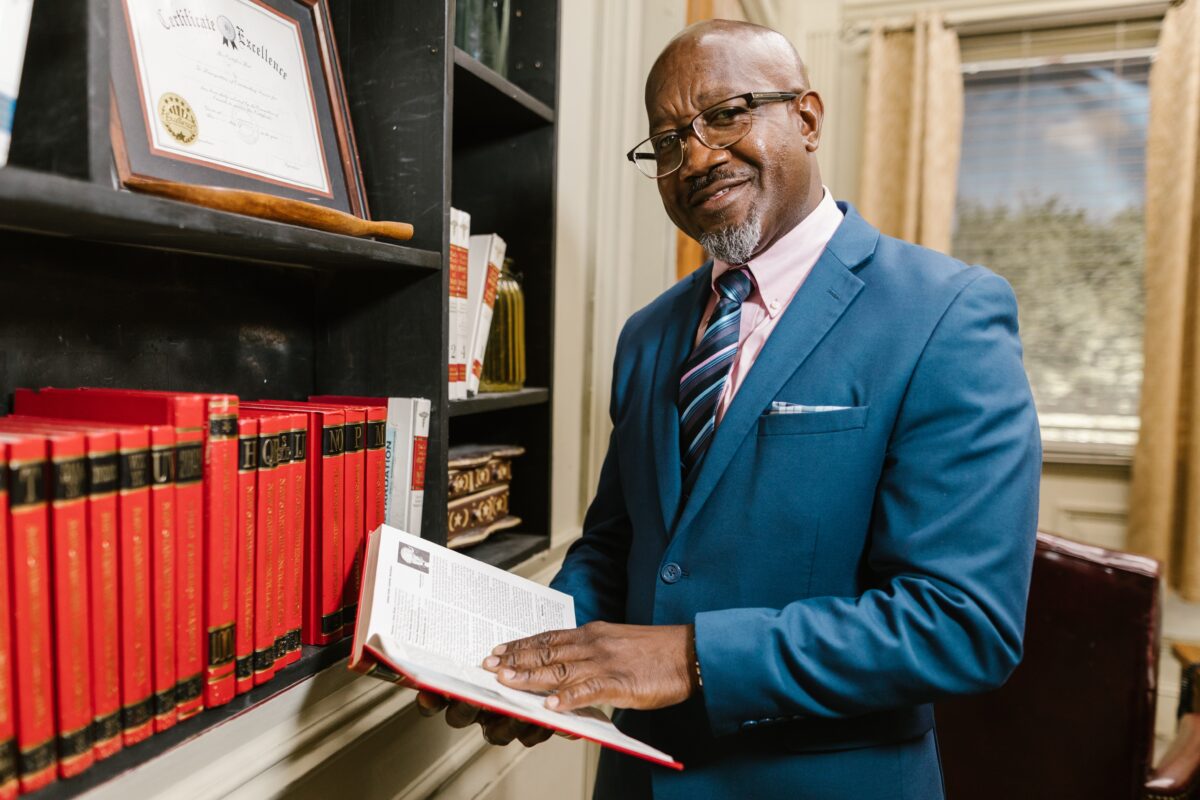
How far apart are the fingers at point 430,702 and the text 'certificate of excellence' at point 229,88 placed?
→ 0.60 m

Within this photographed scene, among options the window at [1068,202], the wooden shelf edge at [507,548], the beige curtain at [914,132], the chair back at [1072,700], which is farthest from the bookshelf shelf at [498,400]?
the window at [1068,202]

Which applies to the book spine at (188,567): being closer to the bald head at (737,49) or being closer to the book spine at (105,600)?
the book spine at (105,600)

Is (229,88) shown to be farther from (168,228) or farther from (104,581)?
(104,581)

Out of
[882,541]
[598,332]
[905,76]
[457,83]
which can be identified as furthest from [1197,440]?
[457,83]

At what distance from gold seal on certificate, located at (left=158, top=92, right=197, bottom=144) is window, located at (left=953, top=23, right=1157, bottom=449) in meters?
2.90

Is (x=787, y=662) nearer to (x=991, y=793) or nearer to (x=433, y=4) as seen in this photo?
(x=433, y=4)

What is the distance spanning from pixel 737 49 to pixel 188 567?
0.85 meters

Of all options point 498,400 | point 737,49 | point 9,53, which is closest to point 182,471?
point 9,53

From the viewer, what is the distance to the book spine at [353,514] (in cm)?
90

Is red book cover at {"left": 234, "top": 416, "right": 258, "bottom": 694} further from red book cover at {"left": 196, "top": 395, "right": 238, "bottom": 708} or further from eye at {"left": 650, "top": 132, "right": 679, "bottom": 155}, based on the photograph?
eye at {"left": 650, "top": 132, "right": 679, "bottom": 155}

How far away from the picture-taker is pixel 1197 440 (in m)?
2.58

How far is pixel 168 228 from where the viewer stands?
667 mm

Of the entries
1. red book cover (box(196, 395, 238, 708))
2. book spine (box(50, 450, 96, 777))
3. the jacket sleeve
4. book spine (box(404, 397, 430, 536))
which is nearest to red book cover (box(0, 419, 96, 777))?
book spine (box(50, 450, 96, 777))

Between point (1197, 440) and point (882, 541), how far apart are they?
8.03 ft
